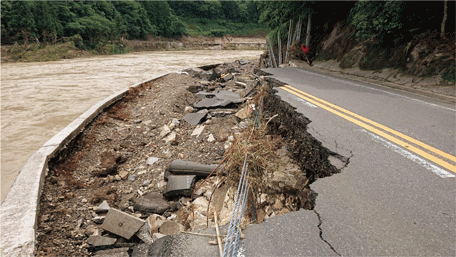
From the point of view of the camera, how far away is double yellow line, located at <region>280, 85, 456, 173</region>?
9.00ft

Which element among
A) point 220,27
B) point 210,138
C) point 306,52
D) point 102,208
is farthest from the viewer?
point 220,27

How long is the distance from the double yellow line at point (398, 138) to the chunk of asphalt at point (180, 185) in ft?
9.47

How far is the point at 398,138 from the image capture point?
3314 mm

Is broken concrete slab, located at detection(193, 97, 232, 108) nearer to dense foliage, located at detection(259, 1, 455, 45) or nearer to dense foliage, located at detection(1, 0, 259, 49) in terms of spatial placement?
dense foliage, located at detection(259, 1, 455, 45)

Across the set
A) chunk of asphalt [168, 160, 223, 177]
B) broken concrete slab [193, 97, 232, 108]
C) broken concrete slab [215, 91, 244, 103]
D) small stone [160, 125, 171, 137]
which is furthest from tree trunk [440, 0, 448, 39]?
small stone [160, 125, 171, 137]

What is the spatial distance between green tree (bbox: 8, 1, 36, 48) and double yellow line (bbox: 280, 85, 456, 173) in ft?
105

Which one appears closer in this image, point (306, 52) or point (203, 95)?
point (203, 95)

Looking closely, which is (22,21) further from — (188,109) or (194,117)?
(194,117)

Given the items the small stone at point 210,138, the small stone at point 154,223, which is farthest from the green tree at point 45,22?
the small stone at point 154,223

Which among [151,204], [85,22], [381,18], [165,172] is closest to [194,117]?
[165,172]

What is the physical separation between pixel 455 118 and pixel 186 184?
189 inches

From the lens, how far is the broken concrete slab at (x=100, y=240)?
2.93 meters

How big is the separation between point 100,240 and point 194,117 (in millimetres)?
4226

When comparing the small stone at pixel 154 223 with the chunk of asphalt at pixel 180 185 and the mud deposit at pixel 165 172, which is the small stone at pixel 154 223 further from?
the chunk of asphalt at pixel 180 185
